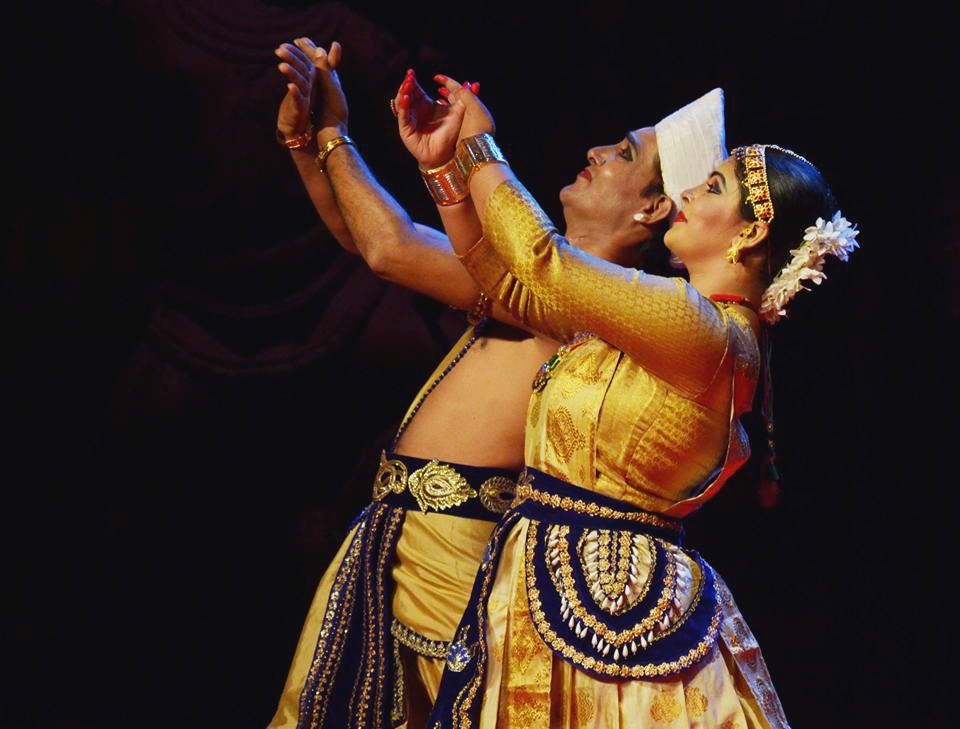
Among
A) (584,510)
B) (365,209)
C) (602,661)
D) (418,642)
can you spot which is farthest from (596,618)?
(365,209)

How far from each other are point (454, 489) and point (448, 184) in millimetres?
589

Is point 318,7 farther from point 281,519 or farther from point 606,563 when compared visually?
point 606,563

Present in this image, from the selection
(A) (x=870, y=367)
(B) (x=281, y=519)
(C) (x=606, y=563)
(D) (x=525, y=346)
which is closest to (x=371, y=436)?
(B) (x=281, y=519)

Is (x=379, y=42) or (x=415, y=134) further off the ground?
(x=379, y=42)

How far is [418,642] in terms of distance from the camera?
196 cm

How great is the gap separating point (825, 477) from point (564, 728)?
1.99 metres

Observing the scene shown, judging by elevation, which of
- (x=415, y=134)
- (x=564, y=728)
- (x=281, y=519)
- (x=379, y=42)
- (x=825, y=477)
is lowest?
(x=281, y=519)

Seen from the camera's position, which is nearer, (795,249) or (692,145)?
(795,249)

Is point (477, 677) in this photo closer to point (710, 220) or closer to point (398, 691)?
point (398, 691)

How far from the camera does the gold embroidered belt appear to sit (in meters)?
2.02

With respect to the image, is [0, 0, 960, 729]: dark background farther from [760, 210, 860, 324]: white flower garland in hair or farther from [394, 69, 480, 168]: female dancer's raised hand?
[760, 210, 860, 324]: white flower garland in hair

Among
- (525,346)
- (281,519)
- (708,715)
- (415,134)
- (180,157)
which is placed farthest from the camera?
(281,519)

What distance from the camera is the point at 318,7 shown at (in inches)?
120

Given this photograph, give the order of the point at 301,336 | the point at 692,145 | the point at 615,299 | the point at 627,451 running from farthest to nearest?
1. the point at 301,336
2. the point at 692,145
3. the point at 627,451
4. the point at 615,299
